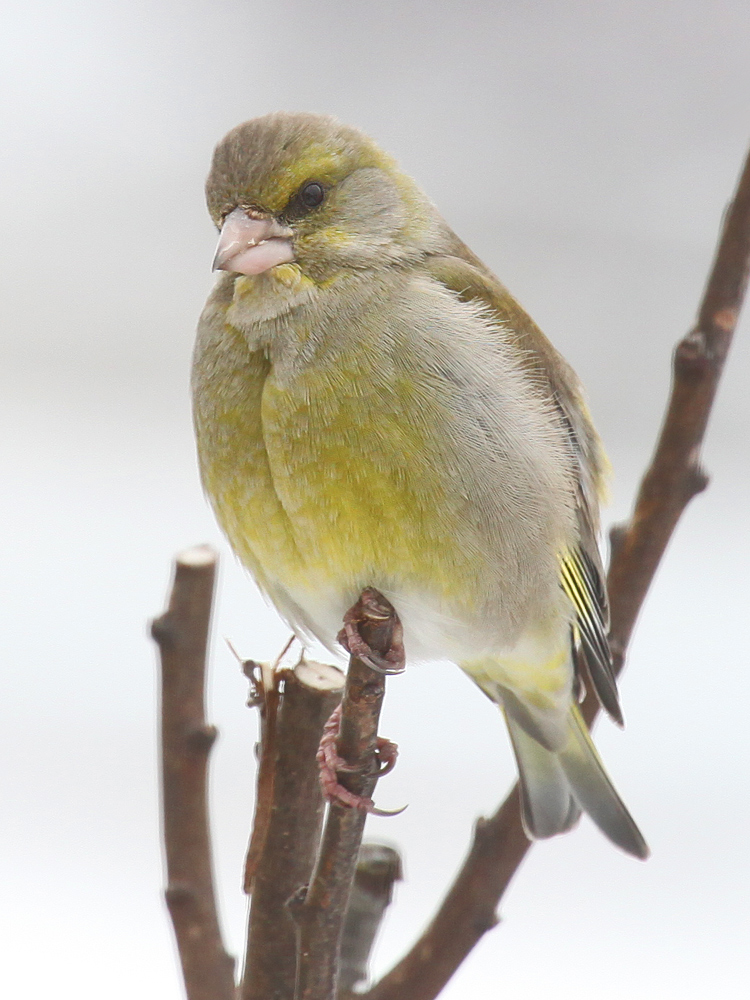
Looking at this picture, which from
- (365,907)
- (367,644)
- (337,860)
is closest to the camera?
(337,860)

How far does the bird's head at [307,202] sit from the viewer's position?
1.23 metres

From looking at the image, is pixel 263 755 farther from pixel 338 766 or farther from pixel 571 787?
pixel 571 787

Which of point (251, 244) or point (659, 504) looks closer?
point (251, 244)

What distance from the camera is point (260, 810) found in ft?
4.04

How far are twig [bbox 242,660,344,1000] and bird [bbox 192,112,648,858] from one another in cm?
14

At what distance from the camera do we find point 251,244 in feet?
4.00

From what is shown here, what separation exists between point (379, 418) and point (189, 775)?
42cm

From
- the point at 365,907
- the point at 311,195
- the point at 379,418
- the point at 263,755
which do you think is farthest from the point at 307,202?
the point at 365,907

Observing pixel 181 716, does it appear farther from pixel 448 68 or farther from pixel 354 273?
pixel 448 68

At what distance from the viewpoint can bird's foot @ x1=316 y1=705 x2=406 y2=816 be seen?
43.2 inches

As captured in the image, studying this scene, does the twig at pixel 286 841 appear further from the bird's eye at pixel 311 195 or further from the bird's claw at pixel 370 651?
the bird's eye at pixel 311 195

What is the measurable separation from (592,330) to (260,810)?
1.93m

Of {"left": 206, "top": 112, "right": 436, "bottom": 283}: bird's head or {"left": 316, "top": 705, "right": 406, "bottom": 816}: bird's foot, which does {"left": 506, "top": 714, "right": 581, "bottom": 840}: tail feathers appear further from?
{"left": 206, "top": 112, "right": 436, "bottom": 283}: bird's head

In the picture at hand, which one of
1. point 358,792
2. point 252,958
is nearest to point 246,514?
point 358,792
